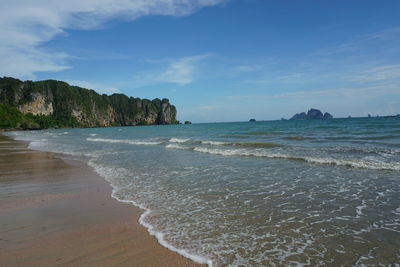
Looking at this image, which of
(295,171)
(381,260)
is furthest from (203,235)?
(295,171)

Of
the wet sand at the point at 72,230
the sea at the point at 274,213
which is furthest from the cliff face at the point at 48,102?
the sea at the point at 274,213

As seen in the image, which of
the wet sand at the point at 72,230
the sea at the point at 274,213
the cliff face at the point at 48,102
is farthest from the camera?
the cliff face at the point at 48,102

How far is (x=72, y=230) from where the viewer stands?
4949 millimetres

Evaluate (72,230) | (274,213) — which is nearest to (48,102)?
(72,230)

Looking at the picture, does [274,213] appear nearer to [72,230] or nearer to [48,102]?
[72,230]

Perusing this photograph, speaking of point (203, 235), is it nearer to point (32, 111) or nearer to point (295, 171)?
point (295, 171)

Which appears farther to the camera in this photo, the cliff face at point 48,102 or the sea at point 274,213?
the cliff face at point 48,102

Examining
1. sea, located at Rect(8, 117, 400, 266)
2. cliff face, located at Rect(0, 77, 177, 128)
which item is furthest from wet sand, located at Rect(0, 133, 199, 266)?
cliff face, located at Rect(0, 77, 177, 128)

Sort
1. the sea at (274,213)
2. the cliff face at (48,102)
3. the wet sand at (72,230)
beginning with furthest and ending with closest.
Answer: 1. the cliff face at (48,102)
2. the sea at (274,213)
3. the wet sand at (72,230)

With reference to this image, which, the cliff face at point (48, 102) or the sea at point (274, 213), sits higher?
the cliff face at point (48, 102)

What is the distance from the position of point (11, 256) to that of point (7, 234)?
3.59 ft

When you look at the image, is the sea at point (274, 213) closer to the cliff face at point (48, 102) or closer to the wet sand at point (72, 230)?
the wet sand at point (72, 230)

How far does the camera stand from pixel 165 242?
4.42m

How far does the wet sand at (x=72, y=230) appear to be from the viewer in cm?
382
